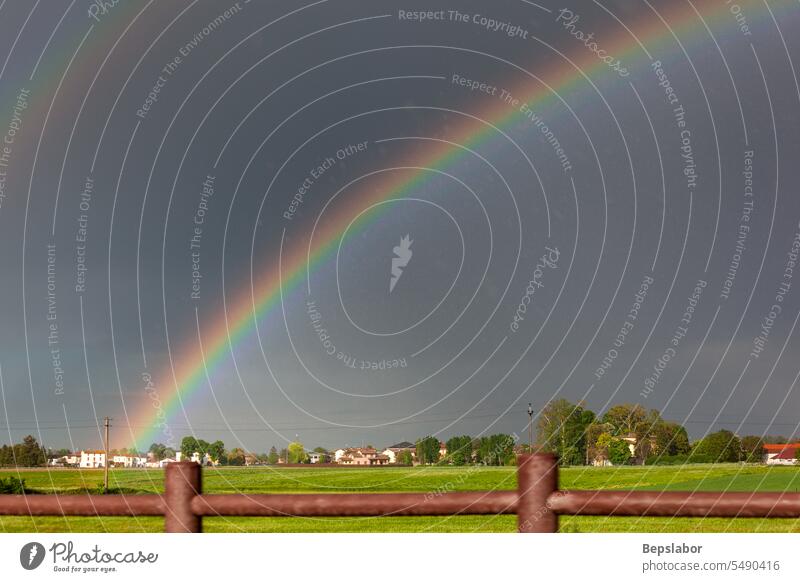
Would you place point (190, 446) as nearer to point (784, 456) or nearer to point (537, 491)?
point (537, 491)

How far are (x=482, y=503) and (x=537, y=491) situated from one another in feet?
1.91

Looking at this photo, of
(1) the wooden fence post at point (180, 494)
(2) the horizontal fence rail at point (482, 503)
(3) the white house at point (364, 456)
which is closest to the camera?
(2) the horizontal fence rail at point (482, 503)

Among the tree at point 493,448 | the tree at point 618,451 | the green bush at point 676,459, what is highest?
the tree at point 493,448

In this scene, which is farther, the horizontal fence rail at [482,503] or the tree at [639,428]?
the tree at [639,428]

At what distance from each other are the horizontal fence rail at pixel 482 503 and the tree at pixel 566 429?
50.4 m

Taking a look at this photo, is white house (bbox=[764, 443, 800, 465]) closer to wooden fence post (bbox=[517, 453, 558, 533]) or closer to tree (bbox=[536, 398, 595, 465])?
tree (bbox=[536, 398, 595, 465])

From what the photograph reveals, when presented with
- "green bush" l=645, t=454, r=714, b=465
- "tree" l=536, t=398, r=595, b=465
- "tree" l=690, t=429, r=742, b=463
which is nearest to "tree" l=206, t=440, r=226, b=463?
"tree" l=536, t=398, r=595, b=465

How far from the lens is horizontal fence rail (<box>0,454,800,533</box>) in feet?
27.7

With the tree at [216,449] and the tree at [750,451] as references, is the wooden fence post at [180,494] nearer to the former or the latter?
the tree at [216,449]

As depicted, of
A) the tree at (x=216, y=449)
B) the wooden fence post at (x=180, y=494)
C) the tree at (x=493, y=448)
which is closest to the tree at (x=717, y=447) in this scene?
the tree at (x=493, y=448)

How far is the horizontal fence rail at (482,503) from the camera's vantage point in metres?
8.43
